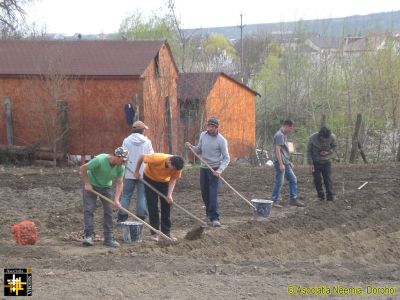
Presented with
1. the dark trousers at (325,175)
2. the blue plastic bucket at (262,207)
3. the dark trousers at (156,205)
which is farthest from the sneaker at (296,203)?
the dark trousers at (156,205)

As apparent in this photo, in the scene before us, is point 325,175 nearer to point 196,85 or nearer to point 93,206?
point 93,206

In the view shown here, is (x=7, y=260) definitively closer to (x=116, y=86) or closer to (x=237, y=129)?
(x=116, y=86)

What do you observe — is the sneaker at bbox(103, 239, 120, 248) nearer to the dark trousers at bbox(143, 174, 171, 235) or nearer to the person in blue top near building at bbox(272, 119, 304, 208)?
the dark trousers at bbox(143, 174, 171, 235)

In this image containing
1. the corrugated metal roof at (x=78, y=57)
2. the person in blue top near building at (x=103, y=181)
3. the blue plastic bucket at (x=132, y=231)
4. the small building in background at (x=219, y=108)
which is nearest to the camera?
the person in blue top near building at (x=103, y=181)

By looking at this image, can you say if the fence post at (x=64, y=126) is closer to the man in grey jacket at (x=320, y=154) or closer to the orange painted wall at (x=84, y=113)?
the orange painted wall at (x=84, y=113)

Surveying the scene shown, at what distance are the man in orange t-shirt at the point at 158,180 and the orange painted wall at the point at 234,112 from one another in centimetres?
1559

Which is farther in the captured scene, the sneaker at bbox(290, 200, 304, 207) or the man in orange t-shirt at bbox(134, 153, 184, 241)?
the sneaker at bbox(290, 200, 304, 207)

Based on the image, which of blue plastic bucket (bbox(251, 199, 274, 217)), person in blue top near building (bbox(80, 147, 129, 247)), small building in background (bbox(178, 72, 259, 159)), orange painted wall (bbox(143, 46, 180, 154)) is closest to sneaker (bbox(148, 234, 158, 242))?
person in blue top near building (bbox(80, 147, 129, 247))

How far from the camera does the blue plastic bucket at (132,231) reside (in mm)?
10414

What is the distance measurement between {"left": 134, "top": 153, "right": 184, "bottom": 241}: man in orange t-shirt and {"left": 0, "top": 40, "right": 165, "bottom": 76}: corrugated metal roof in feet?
40.8

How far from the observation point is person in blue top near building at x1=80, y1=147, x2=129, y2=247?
9.84m

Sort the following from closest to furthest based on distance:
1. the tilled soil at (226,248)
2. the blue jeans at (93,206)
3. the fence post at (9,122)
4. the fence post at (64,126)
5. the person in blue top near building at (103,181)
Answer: the tilled soil at (226,248) → the person in blue top near building at (103,181) → the blue jeans at (93,206) → the fence post at (64,126) → the fence post at (9,122)

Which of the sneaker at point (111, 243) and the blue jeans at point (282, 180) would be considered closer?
the sneaker at point (111, 243)

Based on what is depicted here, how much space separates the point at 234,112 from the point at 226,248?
2019 cm
